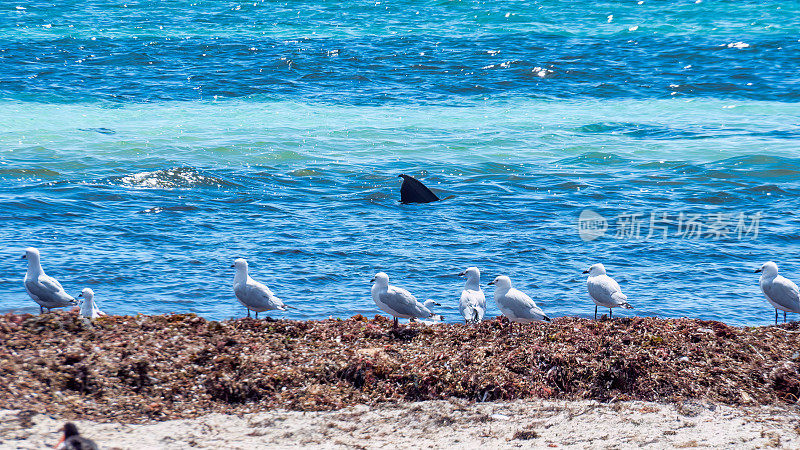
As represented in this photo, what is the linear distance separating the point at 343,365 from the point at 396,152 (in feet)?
52.2

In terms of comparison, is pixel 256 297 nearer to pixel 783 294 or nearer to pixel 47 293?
pixel 47 293

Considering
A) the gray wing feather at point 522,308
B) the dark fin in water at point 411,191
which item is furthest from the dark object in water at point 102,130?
the gray wing feather at point 522,308

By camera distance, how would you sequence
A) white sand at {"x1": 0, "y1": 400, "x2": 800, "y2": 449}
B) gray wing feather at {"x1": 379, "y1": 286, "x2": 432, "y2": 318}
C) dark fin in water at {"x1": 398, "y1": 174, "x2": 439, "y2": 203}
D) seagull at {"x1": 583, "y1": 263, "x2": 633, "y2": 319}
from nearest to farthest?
white sand at {"x1": 0, "y1": 400, "x2": 800, "y2": 449} < gray wing feather at {"x1": 379, "y1": 286, "x2": 432, "y2": 318} < seagull at {"x1": 583, "y1": 263, "x2": 633, "y2": 319} < dark fin in water at {"x1": 398, "y1": 174, "x2": 439, "y2": 203}

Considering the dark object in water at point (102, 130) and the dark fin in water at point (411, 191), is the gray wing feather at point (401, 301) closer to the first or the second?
the dark fin in water at point (411, 191)

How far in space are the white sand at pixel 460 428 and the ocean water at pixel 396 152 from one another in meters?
4.45

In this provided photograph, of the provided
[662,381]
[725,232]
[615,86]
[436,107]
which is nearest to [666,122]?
[615,86]

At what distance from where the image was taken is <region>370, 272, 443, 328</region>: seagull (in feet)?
34.4

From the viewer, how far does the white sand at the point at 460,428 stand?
6.98 metres

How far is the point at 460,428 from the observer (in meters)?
7.41

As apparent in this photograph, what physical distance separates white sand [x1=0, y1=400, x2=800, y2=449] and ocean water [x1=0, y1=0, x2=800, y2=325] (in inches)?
175

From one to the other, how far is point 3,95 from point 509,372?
2773 cm

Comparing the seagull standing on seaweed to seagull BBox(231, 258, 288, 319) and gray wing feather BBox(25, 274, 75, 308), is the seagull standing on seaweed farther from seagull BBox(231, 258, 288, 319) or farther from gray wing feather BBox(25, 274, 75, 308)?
gray wing feather BBox(25, 274, 75, 308)

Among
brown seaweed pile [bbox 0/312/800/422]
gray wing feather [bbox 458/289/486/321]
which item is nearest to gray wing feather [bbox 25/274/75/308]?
brown seaweed pile [bbox 0/312/800/422]

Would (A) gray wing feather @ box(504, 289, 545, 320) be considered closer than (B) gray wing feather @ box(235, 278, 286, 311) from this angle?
Yes
